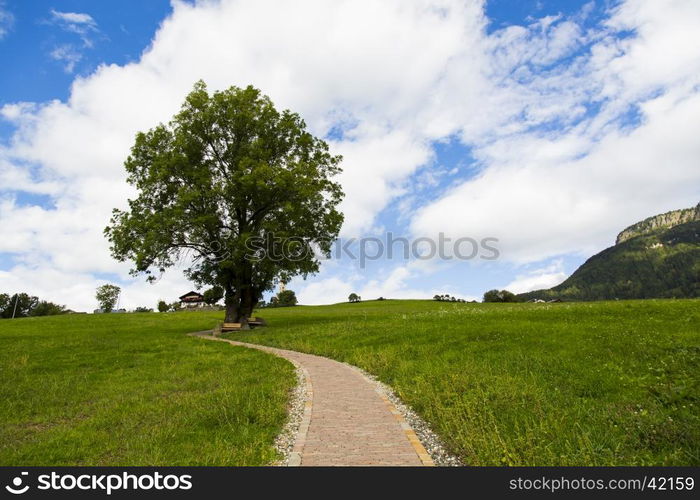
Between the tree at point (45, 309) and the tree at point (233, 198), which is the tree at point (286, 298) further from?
the tree at point (233, 198)

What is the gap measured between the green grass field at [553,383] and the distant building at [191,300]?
102 meters

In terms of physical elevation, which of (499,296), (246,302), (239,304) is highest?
(499,296)

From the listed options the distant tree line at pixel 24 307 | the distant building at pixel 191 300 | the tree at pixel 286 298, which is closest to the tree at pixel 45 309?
the distant tree line at pixel 24 307

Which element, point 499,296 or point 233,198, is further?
point 499,296

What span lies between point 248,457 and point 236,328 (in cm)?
2846

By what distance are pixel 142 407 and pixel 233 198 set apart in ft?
78.1

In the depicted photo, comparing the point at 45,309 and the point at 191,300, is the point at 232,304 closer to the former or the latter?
the point at 191,300

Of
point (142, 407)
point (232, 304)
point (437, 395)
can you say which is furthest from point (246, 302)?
point (437, 395)

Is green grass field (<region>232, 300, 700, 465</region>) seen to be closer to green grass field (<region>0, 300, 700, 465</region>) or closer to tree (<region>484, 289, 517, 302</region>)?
green grass field (<region>0, 300, 700, 465</region>)

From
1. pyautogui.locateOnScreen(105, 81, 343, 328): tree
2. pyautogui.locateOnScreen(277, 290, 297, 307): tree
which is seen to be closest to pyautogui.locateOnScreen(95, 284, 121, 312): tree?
pyautogui.locateOnScreen(277, 290, 297, 307): tree

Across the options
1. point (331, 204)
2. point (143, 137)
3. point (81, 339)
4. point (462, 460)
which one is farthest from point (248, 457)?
point (143, 137)

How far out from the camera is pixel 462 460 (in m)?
7.14

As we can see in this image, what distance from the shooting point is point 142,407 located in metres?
11.3
